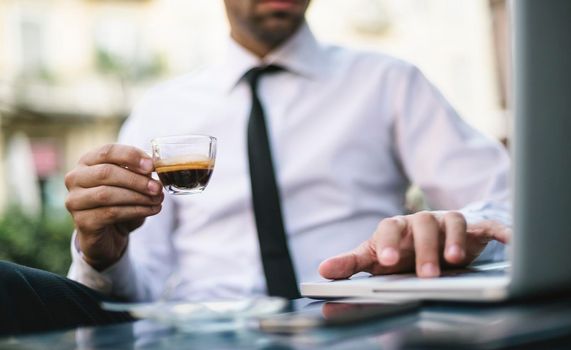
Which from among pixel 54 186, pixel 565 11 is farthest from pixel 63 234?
pixel 54 186

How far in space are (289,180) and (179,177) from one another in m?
0.61

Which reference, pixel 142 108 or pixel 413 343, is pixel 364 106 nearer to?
pixel 142 108

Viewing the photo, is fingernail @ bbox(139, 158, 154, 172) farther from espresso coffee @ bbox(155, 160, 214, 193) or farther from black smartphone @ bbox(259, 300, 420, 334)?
black smartphone @ bbox(259, 300, 420, 334)

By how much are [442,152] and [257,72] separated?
0.54 metres

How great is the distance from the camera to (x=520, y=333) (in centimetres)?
59

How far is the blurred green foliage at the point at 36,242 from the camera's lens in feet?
25.9

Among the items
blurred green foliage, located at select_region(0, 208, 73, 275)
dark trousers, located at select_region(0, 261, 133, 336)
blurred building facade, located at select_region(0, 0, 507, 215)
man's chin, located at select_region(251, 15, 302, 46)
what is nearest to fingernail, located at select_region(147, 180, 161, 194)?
dark trousers, located at select_region(0, 261, 133, 336)

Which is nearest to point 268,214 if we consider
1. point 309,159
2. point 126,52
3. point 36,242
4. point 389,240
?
point 309,159

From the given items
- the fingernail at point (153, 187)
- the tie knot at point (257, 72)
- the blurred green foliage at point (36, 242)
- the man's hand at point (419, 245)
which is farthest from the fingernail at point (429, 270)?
the blurred green foliage at point (36, 242)

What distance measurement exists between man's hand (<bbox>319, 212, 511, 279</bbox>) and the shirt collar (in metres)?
0.98

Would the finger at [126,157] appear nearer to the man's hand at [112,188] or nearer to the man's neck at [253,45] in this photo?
the man's hand at [112,188]

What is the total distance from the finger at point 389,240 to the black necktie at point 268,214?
2.27ft

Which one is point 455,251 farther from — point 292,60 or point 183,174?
point 292,60

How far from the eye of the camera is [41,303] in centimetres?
113
